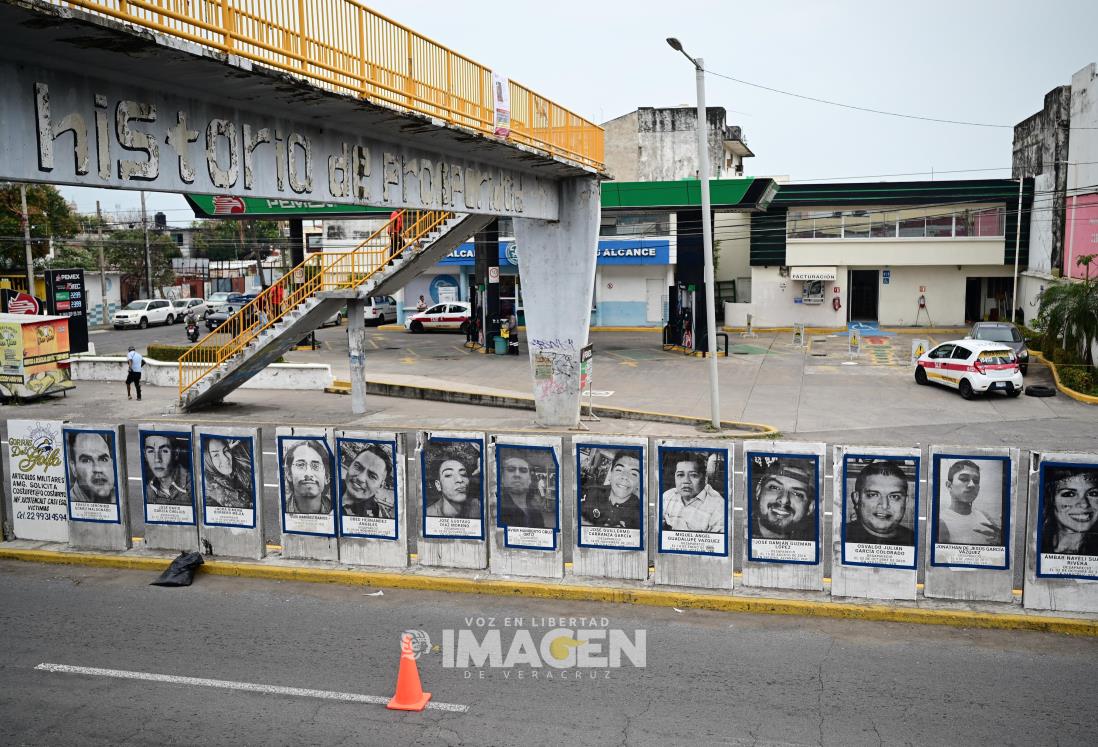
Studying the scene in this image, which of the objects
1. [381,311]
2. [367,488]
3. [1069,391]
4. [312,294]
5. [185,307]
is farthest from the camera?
[185,307]

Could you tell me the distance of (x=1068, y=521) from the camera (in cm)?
969

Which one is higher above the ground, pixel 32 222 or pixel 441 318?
pixel 32 222

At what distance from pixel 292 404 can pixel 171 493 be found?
14.8 meters

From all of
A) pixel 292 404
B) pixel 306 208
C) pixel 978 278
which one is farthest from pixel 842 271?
pixel 292 404

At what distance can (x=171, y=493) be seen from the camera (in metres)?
12.1

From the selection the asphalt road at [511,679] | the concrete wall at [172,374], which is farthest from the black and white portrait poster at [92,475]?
the concrete wall at [172,374]

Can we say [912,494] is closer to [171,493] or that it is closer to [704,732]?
[704,732]

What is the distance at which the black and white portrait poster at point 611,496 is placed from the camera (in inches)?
421

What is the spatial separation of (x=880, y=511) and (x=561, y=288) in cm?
1227

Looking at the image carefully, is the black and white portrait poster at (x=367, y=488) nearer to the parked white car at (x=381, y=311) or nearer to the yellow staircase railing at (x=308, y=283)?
the yellow staircase railing at (x=308, y=283)

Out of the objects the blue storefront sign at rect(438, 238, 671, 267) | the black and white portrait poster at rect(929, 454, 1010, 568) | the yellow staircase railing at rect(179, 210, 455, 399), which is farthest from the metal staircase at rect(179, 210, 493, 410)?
the blue storefront sign at rect(438, 238, 671, 267)

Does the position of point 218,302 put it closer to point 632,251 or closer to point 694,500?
point 632,251

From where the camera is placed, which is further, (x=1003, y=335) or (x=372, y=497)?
(x=1003, y=335)

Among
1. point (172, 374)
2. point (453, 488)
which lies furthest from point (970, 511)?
point (172, 374)
